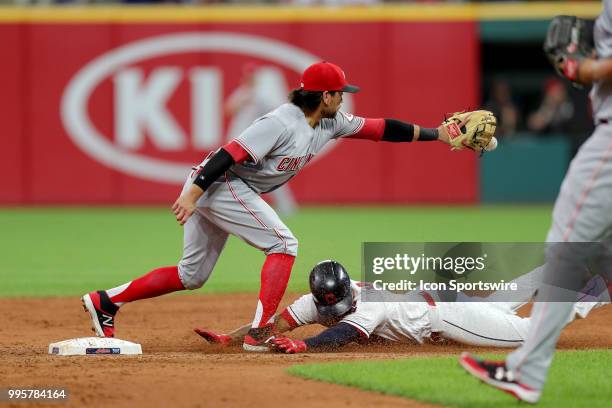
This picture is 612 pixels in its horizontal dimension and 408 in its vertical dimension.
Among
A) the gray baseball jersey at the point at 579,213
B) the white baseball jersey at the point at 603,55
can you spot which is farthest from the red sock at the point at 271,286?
the white baseball jersey at the point at 603,55

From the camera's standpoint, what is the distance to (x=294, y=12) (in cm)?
1833

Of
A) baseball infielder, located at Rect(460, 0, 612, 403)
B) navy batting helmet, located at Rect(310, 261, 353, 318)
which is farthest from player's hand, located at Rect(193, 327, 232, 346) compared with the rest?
baseball infielder, located at Rect(460, 0, 612, 403)

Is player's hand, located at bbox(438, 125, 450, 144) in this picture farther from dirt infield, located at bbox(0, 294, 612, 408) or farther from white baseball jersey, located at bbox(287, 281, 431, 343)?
dirt infield, located at bbox(0, 294, 612, 408)

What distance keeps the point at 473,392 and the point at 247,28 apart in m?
13.9

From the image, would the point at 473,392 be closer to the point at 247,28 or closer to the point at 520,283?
the point at 520,283

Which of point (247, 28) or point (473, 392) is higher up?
point (247, 28)

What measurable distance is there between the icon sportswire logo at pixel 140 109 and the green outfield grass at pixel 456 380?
41.1 feet

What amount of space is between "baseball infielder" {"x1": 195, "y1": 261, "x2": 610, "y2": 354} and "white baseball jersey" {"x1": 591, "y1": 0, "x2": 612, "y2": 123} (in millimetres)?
1874

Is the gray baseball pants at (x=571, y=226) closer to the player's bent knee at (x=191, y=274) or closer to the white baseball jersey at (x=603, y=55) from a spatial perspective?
the white baseball jersey at (x=603, y=55)

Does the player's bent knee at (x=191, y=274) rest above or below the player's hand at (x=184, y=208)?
below

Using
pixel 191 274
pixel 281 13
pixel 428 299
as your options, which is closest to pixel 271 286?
pixel 191 274

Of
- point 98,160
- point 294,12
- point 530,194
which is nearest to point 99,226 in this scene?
point 98,160

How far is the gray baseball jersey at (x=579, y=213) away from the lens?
15.1 ft

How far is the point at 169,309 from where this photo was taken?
888 cm
